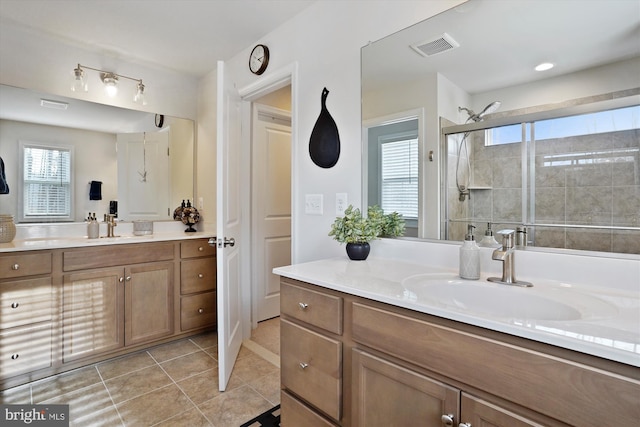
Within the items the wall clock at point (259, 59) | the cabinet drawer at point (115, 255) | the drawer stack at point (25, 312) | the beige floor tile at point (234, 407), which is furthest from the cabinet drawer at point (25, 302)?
the wall clock at point (259, 59)

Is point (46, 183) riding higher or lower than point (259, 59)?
lower

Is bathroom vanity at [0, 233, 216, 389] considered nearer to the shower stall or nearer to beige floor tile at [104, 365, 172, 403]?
beige floor tile at [104, 365, 172, 403]

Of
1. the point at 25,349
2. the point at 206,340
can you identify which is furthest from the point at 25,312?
the point at 206,340

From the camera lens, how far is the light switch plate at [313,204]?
2045mm

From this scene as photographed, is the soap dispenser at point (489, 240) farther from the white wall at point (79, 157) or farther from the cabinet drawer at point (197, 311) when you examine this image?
the white wall at point (79, 157)

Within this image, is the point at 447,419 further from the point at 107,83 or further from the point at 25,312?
the point at 107,83

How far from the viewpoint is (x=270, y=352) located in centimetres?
253

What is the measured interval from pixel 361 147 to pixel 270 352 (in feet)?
5.78

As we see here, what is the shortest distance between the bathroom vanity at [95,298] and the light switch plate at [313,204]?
47.9 inches

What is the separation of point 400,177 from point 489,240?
53 centimetres

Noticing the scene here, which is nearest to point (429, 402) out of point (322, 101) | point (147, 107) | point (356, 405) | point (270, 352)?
point (356, 405)

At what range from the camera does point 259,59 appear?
2.48 metres

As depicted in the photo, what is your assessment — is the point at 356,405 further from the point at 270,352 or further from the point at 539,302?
→ the point at 270,352

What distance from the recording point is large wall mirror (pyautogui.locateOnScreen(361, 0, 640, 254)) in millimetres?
1090
